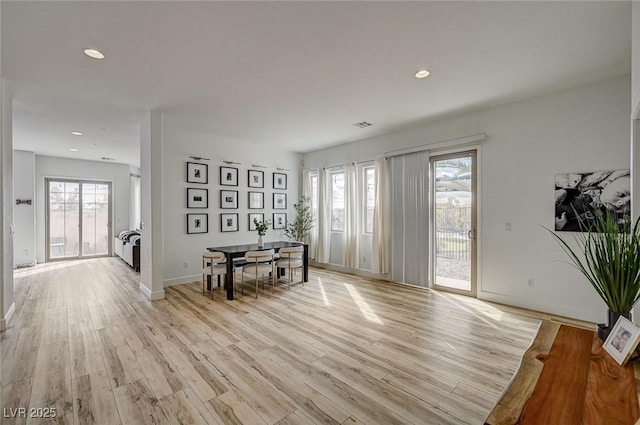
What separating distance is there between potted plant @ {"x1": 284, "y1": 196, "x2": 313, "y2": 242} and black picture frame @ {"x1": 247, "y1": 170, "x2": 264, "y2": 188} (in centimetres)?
112

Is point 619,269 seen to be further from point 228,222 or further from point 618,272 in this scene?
point 228,222

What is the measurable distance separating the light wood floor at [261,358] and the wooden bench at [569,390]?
2.85 feet

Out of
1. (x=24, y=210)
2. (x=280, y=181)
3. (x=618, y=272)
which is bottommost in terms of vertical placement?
(x=618, y=272)

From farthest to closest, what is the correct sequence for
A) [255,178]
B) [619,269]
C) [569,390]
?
[255,178] → [619,269] → [569,390]

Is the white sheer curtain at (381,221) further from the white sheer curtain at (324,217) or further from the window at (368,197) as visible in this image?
the white sheer curtain at (324,217)

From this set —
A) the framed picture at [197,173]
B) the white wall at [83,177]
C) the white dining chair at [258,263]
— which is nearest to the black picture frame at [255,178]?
the framed picture at [197,173]

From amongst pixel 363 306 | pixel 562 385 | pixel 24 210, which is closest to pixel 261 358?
pixel 363 306

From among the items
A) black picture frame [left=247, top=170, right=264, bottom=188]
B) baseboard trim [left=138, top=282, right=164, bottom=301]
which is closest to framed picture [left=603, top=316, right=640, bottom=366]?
baseboard trim [left=138, top=282, right=164, bottom=301]

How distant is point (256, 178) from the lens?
251 inches

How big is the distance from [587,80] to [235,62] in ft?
13.4

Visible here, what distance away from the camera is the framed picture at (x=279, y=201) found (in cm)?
675

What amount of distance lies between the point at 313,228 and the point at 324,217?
20.5 inches

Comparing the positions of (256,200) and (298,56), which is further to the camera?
(256,200)

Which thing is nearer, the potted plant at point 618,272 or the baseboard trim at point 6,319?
the potted plant at point 618,272
